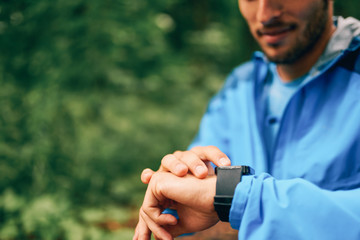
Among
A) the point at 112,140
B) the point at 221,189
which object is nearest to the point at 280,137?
the point at 221,189

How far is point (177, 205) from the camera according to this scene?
1.16 metres

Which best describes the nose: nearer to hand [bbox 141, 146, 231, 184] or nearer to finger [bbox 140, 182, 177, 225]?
hand [bbox 141, 146, 231, 184]

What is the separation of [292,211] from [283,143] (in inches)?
24.5

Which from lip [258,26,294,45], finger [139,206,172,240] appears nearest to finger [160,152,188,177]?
finger [139,206,172,240]

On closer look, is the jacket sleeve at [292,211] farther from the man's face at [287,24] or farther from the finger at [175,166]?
the man's face at [287,24]

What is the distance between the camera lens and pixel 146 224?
1.18m

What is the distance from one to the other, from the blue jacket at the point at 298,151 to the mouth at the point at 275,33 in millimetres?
289

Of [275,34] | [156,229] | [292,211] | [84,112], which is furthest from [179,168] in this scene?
[84,112]

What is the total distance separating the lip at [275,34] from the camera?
1545mm

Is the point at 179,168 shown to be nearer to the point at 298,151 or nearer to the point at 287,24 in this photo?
the point at 298,151

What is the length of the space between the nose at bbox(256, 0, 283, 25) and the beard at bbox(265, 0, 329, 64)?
0.17m

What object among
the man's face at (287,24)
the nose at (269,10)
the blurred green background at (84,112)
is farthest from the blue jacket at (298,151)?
the blurred green background at (84,112)

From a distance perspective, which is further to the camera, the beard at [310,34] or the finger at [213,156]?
the beard at [310,34]

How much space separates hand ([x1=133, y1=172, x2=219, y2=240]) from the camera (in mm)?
1013
